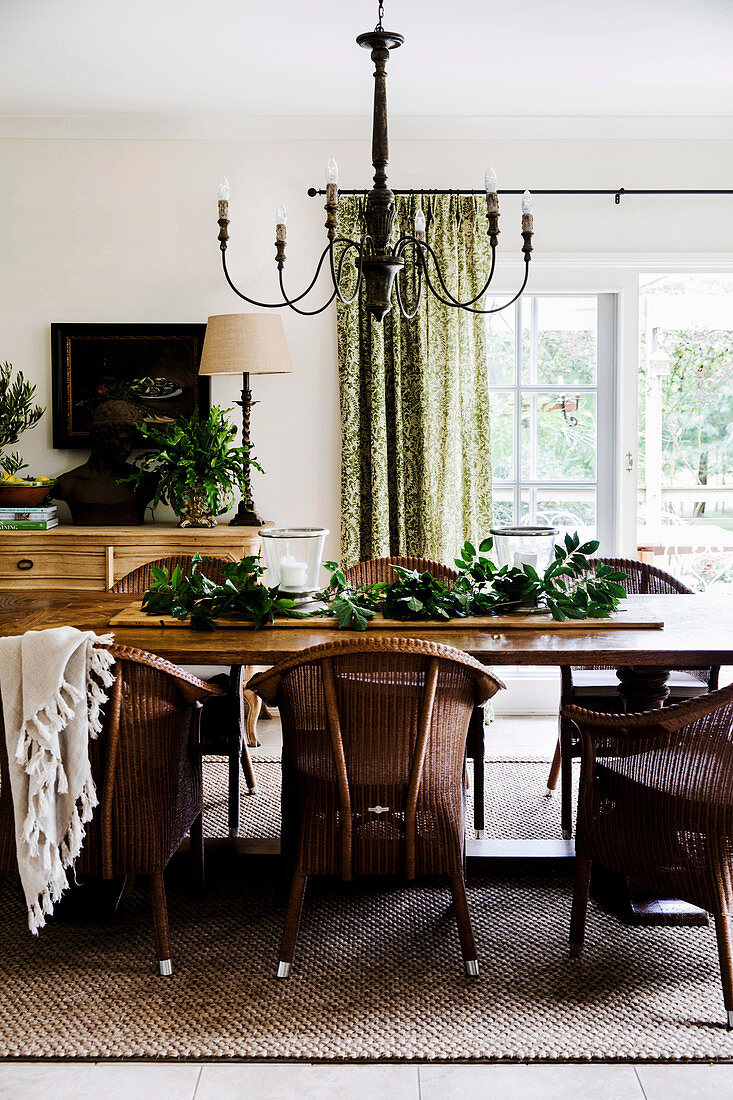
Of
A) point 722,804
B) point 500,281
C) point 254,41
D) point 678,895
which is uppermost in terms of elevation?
point 254,41

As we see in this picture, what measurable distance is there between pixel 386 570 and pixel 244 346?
1.24m

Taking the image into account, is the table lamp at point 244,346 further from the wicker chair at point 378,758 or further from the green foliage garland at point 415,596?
the wicker chair at point 378,758

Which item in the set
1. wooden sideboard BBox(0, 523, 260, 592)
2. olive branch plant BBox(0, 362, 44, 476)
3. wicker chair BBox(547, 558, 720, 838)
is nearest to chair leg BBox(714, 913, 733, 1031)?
wicker chair BBox(547, 558, 720, 838)

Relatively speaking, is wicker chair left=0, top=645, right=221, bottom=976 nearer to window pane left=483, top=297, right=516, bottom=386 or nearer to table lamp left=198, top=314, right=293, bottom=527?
table lamp left=198, top=314, right=293, bottom=527

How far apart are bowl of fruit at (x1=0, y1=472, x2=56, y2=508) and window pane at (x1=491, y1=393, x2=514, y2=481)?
211 cm

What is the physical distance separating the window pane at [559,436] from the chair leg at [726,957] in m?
2.84

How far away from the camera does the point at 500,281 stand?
14.6ft

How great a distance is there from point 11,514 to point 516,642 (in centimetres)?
252

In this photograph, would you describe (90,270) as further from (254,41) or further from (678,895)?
(678,895)

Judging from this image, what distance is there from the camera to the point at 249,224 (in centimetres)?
436

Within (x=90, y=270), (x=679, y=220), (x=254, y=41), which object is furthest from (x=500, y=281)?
(x=90, y=270)

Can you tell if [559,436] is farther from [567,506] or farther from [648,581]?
[648,581]

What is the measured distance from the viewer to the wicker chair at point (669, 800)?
2047 millimetres

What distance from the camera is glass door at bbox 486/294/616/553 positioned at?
457cm
